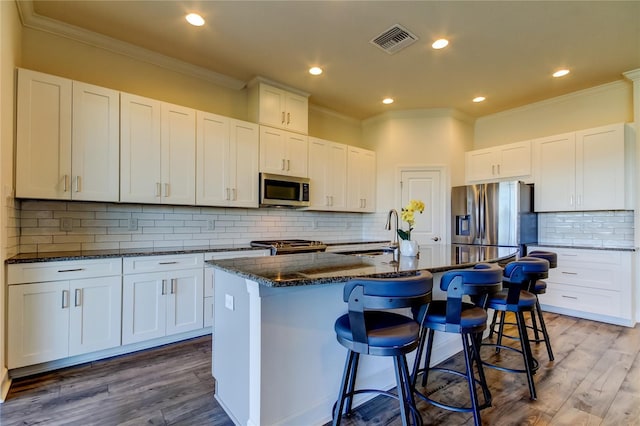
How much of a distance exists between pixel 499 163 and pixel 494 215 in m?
0.93

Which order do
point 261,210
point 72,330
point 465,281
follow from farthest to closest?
point 261,210, point 72,330, point 465,281

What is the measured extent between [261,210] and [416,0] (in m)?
2.88

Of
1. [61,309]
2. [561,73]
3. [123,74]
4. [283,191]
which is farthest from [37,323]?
[561,73]

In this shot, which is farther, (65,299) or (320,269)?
(65,299)

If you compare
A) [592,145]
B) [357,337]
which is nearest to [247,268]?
[357,337]

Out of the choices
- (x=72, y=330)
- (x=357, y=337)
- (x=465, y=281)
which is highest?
(x=465, y=281)

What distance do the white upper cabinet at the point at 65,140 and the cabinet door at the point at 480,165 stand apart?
4.87 meters

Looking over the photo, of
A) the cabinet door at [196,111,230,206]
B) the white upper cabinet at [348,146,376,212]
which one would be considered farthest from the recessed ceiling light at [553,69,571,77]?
the cabinet door at [196,111,230,206]

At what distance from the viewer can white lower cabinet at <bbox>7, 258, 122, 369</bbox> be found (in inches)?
90.0

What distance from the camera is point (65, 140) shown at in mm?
2691

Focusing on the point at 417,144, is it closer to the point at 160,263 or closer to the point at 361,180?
the point at 361,180

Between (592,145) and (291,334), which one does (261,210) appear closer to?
(291,334)

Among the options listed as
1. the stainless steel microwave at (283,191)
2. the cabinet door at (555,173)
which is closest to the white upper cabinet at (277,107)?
the stainless steel microwave at (283,191)

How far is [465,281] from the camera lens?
5.44 ft
